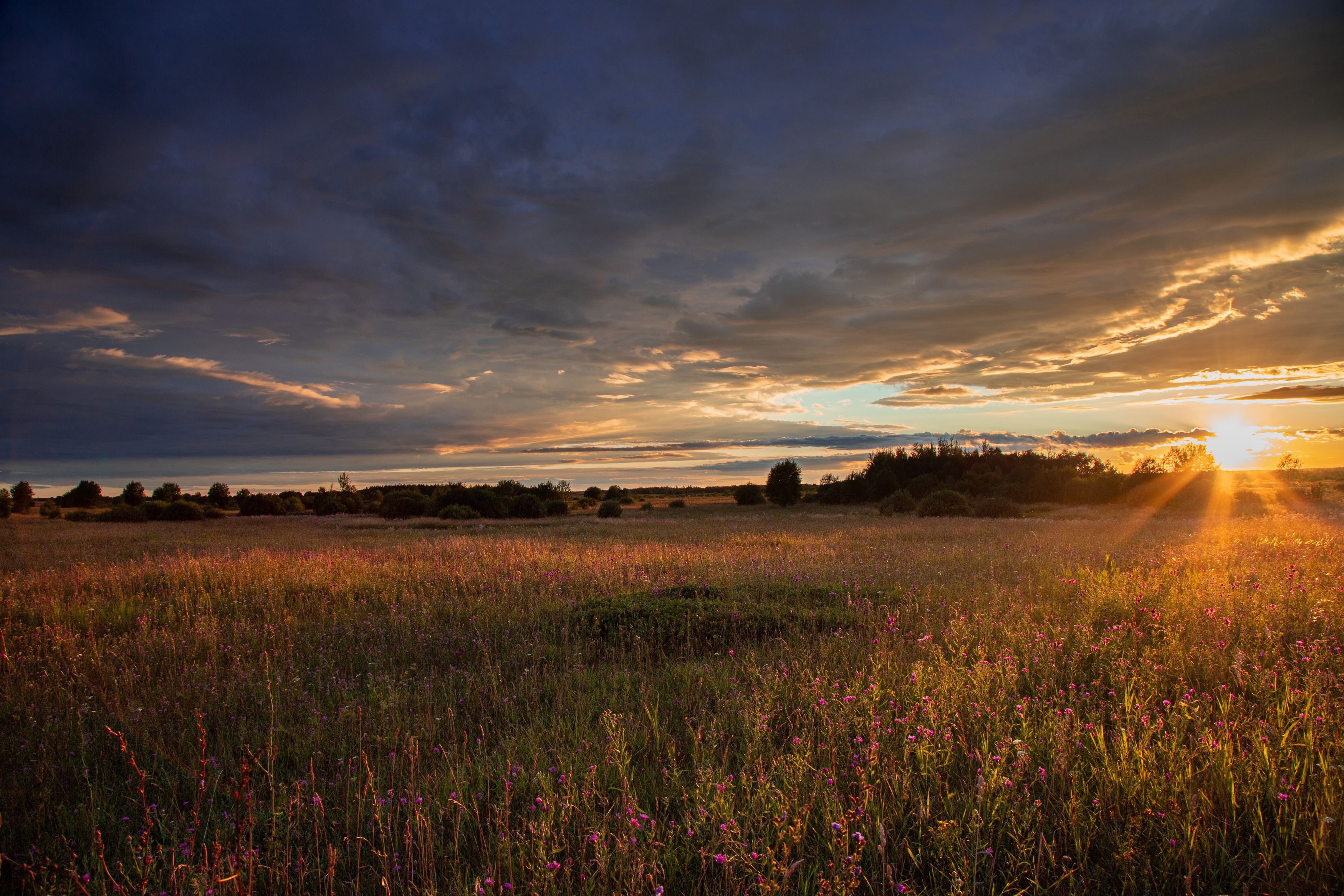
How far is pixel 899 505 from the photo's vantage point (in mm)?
48844

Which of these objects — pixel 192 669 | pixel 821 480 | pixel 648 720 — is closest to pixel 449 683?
pixel 648 720

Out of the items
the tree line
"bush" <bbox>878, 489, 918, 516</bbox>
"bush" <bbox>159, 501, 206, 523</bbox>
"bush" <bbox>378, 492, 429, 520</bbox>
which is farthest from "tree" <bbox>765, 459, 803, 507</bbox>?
"bush" <bbox>159, 501, 206, 523</bbox>

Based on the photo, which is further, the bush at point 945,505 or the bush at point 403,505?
the bush at point 403,505

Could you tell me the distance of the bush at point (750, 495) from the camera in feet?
249

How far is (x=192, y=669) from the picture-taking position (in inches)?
255

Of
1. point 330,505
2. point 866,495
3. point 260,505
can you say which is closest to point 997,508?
point 866,495

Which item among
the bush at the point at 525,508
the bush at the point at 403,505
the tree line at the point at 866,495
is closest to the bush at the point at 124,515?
the tree line at the point at 866,495

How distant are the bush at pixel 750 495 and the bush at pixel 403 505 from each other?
40.5m

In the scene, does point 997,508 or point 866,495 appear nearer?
point 997,508

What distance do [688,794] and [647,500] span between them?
76.2m

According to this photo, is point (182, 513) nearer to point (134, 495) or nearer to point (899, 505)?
point (134, 495)

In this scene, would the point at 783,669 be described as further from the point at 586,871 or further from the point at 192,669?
the point at 192,669

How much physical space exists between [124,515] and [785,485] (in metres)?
60.4

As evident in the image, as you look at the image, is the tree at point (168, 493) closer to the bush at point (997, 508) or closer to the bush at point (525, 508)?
the bush at point (525, 508)
